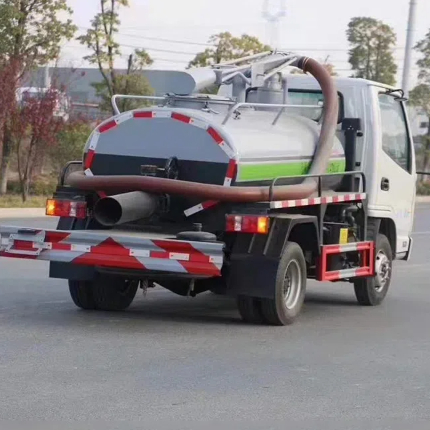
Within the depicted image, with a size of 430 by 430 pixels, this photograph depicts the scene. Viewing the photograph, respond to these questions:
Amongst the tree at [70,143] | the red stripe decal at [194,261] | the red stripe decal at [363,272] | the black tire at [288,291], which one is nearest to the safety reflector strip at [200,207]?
the red stripe decal at [194,261]

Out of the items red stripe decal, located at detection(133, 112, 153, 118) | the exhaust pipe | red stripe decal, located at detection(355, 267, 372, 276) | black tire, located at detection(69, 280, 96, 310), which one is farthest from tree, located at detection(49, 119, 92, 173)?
the exhaust pipe

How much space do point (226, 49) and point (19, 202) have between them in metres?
14.9

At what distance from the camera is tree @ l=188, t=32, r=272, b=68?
4272 cm

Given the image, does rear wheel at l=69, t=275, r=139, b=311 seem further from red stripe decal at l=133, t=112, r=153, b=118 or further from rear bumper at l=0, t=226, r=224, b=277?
red stripe decal at l=133, t=112, r=153, b=118

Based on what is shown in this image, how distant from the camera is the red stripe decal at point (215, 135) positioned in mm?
10594

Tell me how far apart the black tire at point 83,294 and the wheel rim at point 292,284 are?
1975 mm

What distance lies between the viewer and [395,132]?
13617 mm

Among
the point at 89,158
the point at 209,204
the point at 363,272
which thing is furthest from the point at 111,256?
the point at 363,272

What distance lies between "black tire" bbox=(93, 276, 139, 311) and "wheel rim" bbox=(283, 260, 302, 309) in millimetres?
1702

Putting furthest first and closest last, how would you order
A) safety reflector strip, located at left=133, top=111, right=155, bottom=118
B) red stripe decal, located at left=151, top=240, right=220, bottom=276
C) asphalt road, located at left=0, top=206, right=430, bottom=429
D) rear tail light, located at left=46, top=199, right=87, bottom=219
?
rear tail light, located at left=46, top=199, right=87, bottom=219 < safety reflector strip, located at left=133, top=111, right=155, bottom=118 < red stripe decal, located at left=151, top=240, right=220, bottom=276 < asphalt road, located at left=0, top=206, right=430, bottom=429

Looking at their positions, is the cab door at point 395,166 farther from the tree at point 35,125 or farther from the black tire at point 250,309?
the tree at point 35,125

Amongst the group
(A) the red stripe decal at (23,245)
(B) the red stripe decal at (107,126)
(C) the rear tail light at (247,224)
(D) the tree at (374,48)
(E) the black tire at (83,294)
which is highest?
(D) the tree at (374,48)

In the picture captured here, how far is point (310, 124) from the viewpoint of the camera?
1213 centimetres

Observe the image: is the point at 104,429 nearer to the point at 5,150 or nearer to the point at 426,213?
the point at 5,150
